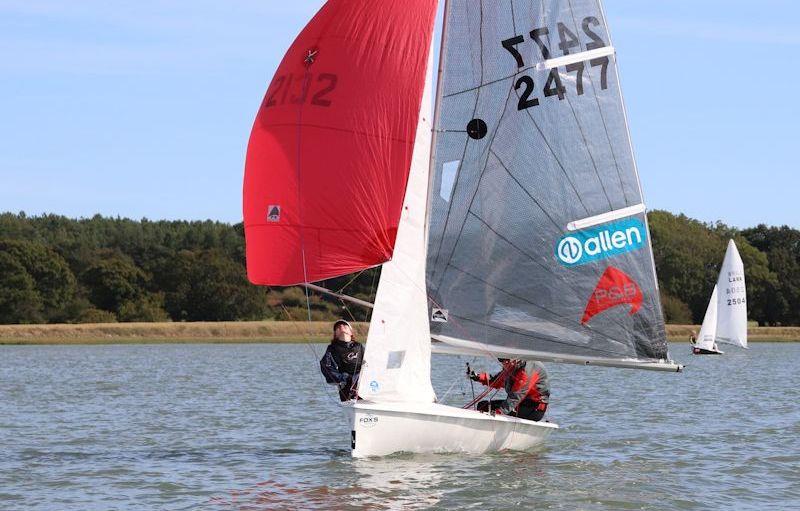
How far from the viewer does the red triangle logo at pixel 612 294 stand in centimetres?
1481

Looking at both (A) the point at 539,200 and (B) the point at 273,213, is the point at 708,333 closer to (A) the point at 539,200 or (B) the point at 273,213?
(A) the point at 539,200

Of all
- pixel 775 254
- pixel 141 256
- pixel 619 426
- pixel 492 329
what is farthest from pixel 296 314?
pixel 492 329

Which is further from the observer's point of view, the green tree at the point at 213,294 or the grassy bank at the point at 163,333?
the green tree at the point at 213,294

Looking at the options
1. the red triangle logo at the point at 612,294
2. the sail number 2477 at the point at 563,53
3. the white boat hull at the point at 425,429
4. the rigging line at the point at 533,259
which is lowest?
the white boat hull at the point at 425,429

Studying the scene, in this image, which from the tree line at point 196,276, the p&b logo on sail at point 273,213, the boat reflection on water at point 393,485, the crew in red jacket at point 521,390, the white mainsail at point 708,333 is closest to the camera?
the boat reflection on water at point 393,485

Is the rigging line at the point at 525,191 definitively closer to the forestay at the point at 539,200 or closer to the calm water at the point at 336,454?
the forestay at the point at 539,200

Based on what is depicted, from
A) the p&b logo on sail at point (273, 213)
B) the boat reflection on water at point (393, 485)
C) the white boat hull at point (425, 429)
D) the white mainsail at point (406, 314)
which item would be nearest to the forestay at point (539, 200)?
the white mainsail at point (406, 314)

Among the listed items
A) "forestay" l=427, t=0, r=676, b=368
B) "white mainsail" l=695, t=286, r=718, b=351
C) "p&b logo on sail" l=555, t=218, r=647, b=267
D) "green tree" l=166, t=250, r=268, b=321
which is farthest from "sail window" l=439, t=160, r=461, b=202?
"green tree" l=166, t=250, r=268, b=321

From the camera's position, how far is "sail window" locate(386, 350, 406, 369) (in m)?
14.0

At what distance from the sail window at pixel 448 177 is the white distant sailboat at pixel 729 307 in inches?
1650

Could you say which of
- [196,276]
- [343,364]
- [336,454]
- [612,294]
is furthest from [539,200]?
[196,276]

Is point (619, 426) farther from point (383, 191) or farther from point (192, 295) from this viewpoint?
point (192, 295)

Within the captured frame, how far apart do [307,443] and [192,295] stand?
188 feet

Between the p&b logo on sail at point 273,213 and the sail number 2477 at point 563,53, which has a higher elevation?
the sail number 2477 at point 563,53
